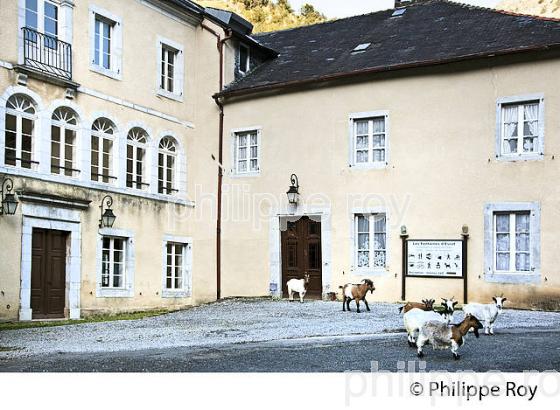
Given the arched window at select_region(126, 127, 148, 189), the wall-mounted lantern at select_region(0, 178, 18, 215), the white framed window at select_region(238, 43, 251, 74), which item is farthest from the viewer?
the white framed window at select_region(238, 43, 251, 74)

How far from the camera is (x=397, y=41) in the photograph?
60.7ft

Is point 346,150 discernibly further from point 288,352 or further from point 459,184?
point 288,352

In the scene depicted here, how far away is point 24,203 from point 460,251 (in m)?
8.61

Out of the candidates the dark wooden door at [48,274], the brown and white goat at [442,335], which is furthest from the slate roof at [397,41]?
the brown and white goat at [442,335]

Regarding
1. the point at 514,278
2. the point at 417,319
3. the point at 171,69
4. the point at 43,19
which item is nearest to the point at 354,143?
the point at 514,278

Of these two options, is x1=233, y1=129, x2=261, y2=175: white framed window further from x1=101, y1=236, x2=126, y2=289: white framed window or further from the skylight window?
x1=101, y1=236, x2=126, y2=289: white framed window

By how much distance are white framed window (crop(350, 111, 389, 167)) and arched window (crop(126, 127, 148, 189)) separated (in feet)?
15.4

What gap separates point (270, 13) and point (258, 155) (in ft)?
17.0

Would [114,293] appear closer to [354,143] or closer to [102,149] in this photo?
[102,149]

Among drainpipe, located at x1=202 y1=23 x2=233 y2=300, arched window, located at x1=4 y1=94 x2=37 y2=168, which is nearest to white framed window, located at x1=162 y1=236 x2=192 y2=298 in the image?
drainpipe, located at x1=202 y1=23 x2=233 y2=300

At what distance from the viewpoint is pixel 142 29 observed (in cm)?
1755

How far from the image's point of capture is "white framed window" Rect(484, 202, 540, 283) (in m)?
15.4
